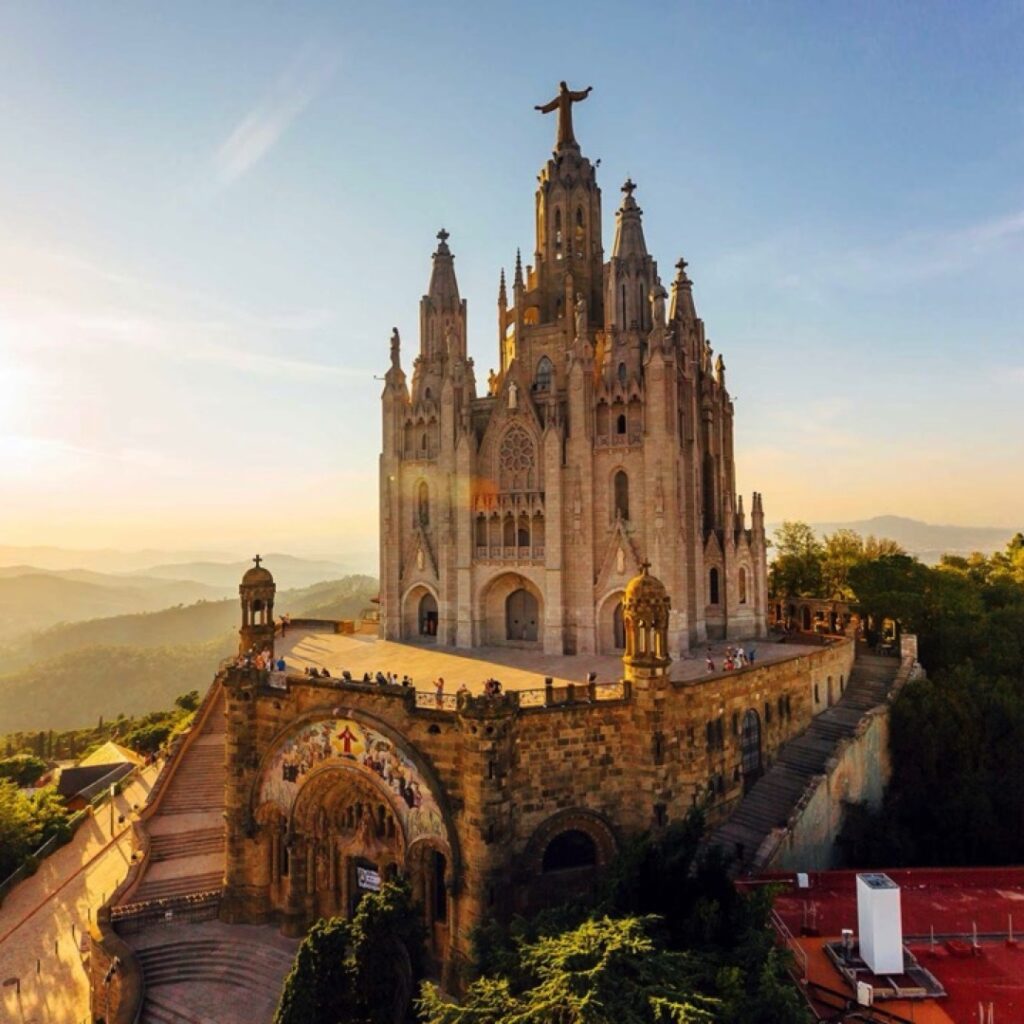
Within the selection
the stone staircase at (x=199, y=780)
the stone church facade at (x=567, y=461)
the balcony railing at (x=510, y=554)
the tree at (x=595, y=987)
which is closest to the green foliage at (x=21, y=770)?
the stone staircase at (x=199, y=780)

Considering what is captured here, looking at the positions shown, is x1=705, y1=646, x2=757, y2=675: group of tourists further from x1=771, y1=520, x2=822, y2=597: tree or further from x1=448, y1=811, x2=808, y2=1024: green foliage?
x1=771, y1=520, x2=822, y2=597: tree

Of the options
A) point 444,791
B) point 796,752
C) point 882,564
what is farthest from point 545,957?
point 882,564

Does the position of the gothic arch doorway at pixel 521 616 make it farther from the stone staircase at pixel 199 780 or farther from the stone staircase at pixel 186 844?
the stone staircase at pixel 186 844

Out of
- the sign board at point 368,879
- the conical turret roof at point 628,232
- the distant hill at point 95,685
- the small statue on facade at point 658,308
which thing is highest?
the conical turret roof at point 628,232

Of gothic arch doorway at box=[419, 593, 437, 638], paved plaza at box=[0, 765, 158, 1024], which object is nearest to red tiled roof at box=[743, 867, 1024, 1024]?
paved plaza at box=[0, 765, 158, 1024]

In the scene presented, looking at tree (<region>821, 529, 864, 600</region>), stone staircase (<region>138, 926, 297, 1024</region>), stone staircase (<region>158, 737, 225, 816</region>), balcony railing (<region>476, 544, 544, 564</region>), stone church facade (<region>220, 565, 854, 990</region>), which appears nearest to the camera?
stone church facade (<region>220, 565, 854, 990</region>)

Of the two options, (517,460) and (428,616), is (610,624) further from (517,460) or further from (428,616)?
(428,616)

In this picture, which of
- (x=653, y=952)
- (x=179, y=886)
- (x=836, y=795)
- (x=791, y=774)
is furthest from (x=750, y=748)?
(x=179, y=886)
